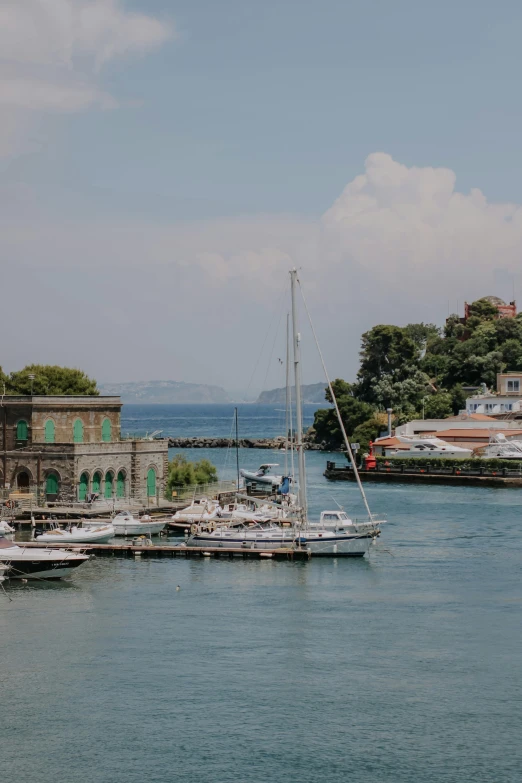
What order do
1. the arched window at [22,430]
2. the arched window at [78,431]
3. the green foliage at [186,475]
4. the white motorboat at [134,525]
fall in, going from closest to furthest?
1. the white motorboat at [134,525]
2. the arched window at [22,430]
3. the arched window at [78,431]
4. the green foliage at [186,475]

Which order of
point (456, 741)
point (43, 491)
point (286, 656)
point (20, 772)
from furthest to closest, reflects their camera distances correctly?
point (43, 491), point (286, 656), point (456, 741), point (20, 772)

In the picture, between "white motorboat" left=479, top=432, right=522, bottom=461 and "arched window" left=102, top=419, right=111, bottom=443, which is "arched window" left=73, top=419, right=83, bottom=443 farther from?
"white motorboat" left=479, top=432, right=522, bottom=461

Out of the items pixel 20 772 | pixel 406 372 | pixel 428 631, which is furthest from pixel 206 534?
pixel 406 372

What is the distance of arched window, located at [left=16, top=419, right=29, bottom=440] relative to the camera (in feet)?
254

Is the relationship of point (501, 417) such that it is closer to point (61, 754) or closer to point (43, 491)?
point (43, 491)

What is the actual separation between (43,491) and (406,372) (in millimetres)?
92488

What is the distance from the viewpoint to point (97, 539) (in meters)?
67.6

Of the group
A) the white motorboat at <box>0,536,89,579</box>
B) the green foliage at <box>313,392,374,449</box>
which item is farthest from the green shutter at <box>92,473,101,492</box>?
the green foliage at <box>313,392,374,449</box>

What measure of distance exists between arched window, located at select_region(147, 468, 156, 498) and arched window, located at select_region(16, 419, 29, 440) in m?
8.93

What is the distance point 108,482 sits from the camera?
78250 millimetres

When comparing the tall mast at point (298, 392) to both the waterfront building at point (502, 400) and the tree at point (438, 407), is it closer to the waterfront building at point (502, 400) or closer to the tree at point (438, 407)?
the waterfront building at point (502, 400)

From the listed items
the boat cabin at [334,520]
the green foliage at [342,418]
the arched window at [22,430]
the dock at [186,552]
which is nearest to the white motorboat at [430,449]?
the green foliage at [342,418]

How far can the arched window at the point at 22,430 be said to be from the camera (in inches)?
3051

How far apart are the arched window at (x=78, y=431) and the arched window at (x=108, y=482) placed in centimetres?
287
